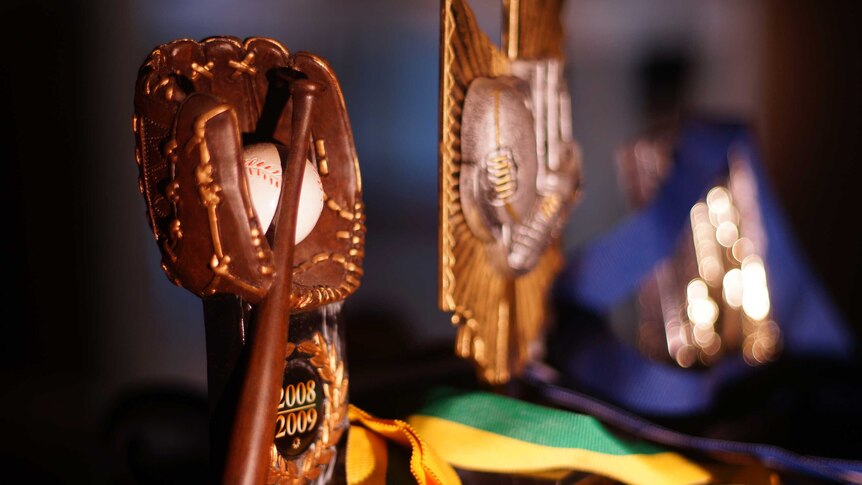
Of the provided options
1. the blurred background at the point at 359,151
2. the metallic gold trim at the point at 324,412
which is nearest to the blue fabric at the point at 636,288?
the blurred background at the point at 359,151

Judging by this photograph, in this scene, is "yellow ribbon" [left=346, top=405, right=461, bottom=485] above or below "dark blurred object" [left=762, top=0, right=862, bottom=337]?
below

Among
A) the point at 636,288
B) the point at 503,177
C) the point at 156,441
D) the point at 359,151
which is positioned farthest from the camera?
the point at 359,151

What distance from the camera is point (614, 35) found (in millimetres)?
1764

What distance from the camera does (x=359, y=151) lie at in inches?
56.9

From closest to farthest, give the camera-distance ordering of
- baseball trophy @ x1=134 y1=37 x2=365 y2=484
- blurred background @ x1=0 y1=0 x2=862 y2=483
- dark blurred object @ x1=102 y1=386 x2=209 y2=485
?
baseball trophy @ x1=134 y1=37 x2=365 y2=484
dark blurred object @ x1=102 y1=386 x2=209 y2=485
blurred background @ x1=0 y1=0 x2=862 y2=483

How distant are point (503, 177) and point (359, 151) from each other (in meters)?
0.72

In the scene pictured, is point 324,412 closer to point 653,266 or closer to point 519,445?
point 519,445

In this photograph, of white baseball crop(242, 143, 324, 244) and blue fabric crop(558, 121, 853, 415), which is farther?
blue fabric crop(558, 121, 853, 415)

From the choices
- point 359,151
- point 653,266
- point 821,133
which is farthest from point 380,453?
point 821,133

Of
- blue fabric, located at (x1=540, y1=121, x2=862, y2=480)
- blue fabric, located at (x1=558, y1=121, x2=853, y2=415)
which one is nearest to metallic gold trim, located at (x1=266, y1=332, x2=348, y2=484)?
blue fabric, located at (x1=540, y1=121, x2=862, y2=480)

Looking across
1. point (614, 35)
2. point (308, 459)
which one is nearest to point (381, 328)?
point (308, 459)

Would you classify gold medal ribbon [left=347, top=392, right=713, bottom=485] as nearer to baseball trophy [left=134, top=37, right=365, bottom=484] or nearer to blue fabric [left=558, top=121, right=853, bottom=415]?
baseball trophy [left=134, top=37, right=365, bottom=484]

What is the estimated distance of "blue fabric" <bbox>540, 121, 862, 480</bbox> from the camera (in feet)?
3.00

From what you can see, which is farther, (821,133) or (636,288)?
(821,133)
